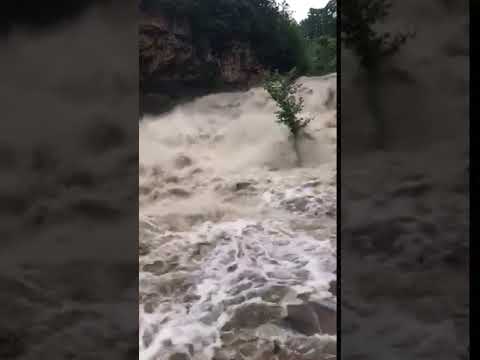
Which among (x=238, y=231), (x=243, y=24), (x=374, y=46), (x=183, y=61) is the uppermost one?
(x=243, y=24)

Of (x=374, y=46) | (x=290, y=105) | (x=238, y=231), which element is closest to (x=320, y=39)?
(x=290, y=105)

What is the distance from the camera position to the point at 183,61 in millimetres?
2639

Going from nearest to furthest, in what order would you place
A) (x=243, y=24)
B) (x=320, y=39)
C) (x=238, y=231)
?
1. (x=238, y=231)
2. (x=320, y=39)
3. (x=243, y=24)

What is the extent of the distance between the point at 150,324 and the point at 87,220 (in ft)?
3.78

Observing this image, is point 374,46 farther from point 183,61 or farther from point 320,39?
point 183,61

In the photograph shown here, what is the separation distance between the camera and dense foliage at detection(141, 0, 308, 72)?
2.53 metres

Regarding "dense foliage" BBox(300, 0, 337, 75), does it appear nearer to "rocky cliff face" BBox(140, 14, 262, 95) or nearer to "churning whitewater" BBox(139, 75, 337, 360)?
"churning whitewater" BBox(139, 75, 337, 360)

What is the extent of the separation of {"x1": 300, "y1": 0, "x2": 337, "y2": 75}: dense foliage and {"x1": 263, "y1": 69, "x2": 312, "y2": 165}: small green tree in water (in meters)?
0.14

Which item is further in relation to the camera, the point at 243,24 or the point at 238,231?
the point at 243,24

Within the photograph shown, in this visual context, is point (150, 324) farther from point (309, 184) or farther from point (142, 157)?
point (309, 184)

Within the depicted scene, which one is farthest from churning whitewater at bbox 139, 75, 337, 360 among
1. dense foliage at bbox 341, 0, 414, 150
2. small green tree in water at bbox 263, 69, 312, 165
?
dense foliage at bbox 341, 0, 414, 150

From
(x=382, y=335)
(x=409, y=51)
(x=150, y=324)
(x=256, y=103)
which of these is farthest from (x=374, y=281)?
(x=256, y=103)

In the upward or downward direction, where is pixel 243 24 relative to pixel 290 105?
upward

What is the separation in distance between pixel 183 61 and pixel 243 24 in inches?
16.1
